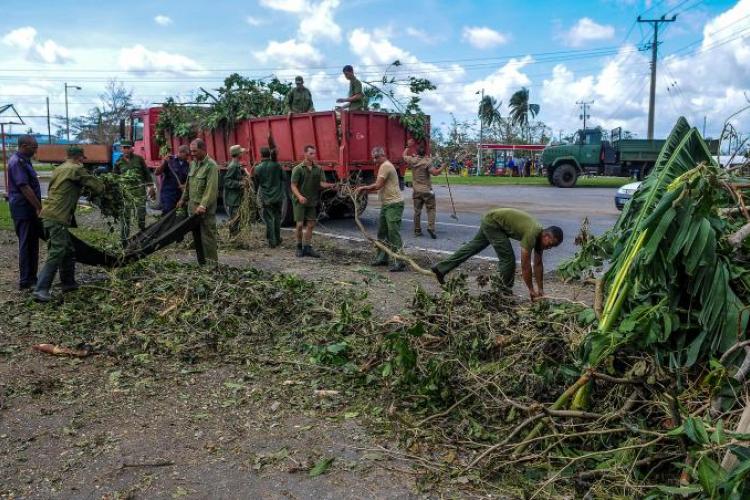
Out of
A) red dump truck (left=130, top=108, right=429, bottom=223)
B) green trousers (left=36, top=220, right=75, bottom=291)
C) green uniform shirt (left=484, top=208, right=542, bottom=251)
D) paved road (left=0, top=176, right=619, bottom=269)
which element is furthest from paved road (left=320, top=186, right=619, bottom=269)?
green trousers (left=36, top=220, right=75, bottom=291)

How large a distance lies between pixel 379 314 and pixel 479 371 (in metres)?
2.29

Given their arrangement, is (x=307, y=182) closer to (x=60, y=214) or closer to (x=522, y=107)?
(x=60, y=214)

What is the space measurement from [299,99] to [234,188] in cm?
282

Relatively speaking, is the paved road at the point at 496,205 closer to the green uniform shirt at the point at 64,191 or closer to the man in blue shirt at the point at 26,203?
the green uniform shirt at the point at 64,191

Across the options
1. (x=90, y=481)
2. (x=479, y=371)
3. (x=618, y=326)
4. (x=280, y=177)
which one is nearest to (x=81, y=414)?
(x=90, y=481)

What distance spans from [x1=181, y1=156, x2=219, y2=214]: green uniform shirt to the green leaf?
4847mm

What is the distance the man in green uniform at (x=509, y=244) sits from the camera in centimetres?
610

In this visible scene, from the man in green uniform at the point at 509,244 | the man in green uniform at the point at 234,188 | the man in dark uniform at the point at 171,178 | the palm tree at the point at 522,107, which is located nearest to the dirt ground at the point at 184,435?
the man in green uniform at the point at 509,244

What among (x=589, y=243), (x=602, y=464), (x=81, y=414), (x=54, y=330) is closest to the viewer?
(x=602, y=464)

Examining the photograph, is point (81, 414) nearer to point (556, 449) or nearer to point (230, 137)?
point (556, 449)

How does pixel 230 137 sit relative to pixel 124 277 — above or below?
above

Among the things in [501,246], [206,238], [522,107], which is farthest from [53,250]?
[522,107]

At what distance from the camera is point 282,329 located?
5930 mm

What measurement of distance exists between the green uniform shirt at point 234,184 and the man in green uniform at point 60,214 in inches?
175
